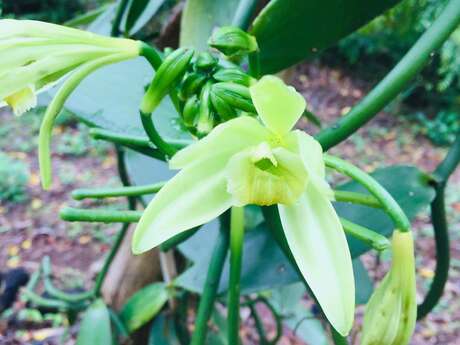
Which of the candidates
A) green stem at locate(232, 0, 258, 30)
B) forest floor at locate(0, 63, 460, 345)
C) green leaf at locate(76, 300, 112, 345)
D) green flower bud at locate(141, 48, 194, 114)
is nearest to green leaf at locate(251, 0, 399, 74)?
green stem at locate(232, 0, 258, 30)

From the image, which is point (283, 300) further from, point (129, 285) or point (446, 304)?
point (446, 304)

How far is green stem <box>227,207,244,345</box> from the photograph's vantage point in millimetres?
474

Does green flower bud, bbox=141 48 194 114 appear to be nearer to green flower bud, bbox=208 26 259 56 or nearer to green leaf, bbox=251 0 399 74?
green flower bud, bbox=208 26 259 56

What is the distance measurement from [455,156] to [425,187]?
42 mm

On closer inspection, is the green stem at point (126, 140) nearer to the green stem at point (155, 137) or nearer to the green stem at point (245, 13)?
the green stem at point (155, 137)

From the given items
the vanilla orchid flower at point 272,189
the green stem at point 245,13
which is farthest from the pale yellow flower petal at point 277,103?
the green stem at point 245,13

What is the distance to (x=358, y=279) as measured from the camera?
670 mm

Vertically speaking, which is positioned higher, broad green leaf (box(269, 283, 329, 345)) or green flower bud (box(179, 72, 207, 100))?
green flower bud (box(179, 72, 207, 100))

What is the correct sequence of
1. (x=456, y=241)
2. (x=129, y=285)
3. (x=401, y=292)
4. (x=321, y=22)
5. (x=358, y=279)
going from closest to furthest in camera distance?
1. (x=401, y=292)
2. (x=321, y=22)
3. (x=358, y=279)
4. (x=129, y=285)
5. (x=456, y=241)

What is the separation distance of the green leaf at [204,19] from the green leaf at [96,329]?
31 cm

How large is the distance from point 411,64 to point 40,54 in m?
0.24

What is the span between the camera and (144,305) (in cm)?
80

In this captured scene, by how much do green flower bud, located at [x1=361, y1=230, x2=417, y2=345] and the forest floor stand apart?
1.06 meters

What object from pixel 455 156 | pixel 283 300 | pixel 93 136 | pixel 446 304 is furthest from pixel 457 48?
pixel 93 136
